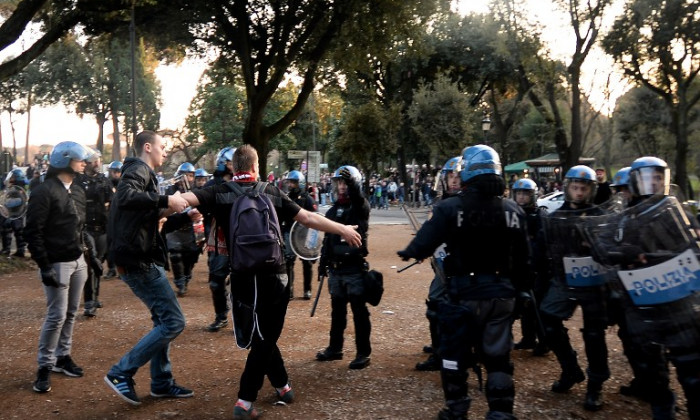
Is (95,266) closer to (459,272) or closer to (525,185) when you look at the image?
(525,185)

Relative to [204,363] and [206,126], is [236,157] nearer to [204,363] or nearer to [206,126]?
[204,363]

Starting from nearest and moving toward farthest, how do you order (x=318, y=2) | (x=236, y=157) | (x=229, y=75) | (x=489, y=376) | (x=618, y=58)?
(x=489, y=376) < (x=236, y=157) < (x=318, y=2) < (x=229, y=75) < (x=618, y=58)

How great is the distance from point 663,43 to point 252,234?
2655 centimetres

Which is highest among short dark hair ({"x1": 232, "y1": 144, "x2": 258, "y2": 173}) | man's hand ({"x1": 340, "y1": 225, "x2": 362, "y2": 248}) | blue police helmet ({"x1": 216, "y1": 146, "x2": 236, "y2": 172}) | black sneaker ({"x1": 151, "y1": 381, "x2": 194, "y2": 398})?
blue police helmet ({"x1": 216, "y1": 146, "x2": 236, "y2": 172})

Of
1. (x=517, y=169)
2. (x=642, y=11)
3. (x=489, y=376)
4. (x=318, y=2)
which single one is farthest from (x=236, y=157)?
(x=517, y=169)

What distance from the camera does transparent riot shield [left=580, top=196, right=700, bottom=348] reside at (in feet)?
13.3

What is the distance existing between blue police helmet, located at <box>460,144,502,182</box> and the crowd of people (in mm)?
10

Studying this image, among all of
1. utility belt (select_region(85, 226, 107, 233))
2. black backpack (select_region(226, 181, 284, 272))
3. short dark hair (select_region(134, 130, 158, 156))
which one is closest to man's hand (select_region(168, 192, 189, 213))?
black backpack (select_region(226, 181, 284, 272))

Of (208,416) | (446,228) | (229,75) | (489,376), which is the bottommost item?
(208,416)

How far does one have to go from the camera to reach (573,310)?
5398mm

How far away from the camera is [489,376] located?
4344mm

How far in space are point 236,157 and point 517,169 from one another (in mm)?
49228

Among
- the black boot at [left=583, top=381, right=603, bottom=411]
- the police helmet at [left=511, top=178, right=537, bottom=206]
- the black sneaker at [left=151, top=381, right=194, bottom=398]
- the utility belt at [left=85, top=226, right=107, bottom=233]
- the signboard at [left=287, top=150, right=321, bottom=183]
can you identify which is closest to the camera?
the black boot at [left=583, top=381, right=603, bottom=411]

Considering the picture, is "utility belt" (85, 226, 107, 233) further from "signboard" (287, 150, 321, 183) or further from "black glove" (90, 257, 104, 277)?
"signboard" (287, 150, 321, 183)
